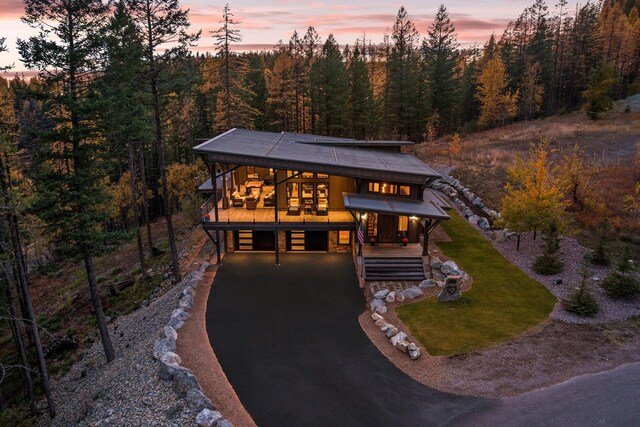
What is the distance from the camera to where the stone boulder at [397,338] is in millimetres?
15762

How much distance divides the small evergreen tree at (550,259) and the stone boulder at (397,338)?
1022 centimetres

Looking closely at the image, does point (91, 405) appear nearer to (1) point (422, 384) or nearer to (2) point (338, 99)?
(1) point (422, 384)

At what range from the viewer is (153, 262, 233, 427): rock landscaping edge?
11422 mm

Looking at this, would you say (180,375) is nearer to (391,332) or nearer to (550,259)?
(391,332)

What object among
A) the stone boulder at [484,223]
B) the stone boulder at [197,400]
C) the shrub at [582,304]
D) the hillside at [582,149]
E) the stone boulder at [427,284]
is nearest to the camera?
the stone boulder at [197,400]

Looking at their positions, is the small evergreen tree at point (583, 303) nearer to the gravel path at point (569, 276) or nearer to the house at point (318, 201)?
the gravel path at point (569, 276)

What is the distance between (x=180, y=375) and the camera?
43.0ft

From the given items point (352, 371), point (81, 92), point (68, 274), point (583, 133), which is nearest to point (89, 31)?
point (81, 92)

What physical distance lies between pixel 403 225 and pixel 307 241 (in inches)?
242

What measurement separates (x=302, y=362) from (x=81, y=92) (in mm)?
13969

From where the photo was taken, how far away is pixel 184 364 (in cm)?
1430

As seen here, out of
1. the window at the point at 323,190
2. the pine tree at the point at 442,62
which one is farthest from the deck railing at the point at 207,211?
the pine tree at the point at 442,62

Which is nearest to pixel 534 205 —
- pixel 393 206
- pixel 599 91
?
pixel 393 206

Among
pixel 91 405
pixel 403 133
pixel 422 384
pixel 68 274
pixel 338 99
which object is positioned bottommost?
pixel 68 274
